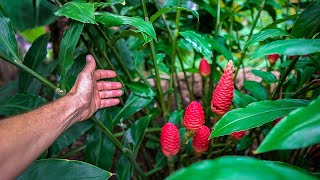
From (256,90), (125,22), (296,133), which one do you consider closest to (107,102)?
(125,22)

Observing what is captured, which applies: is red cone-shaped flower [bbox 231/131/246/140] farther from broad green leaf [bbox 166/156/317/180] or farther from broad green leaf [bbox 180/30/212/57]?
broad green leaf [bbox 166/156/317/180]

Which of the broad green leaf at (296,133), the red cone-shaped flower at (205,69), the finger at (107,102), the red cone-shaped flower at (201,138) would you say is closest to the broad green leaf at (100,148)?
the finger at (107,102)

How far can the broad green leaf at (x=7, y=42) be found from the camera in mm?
827

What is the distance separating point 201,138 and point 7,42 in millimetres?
625

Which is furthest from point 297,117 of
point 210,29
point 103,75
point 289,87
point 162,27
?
point 210,29

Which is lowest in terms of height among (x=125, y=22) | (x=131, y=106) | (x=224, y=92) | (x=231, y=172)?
(x=131, y=106)

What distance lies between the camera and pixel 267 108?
26.4 inches

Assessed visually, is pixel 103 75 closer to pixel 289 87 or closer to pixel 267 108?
pixel 267 108

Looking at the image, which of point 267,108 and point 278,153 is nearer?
point 267,108

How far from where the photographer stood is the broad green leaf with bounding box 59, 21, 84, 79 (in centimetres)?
81

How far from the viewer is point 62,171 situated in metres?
0.83

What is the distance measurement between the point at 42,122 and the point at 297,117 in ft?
1.85

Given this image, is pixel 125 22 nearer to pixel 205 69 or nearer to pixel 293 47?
pixel 293 47

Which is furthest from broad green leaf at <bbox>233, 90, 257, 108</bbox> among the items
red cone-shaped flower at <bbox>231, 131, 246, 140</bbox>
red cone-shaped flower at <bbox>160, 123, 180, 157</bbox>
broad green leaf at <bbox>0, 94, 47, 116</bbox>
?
broad green leaf at <bbox>0, 94, 47, 116</bbox>
